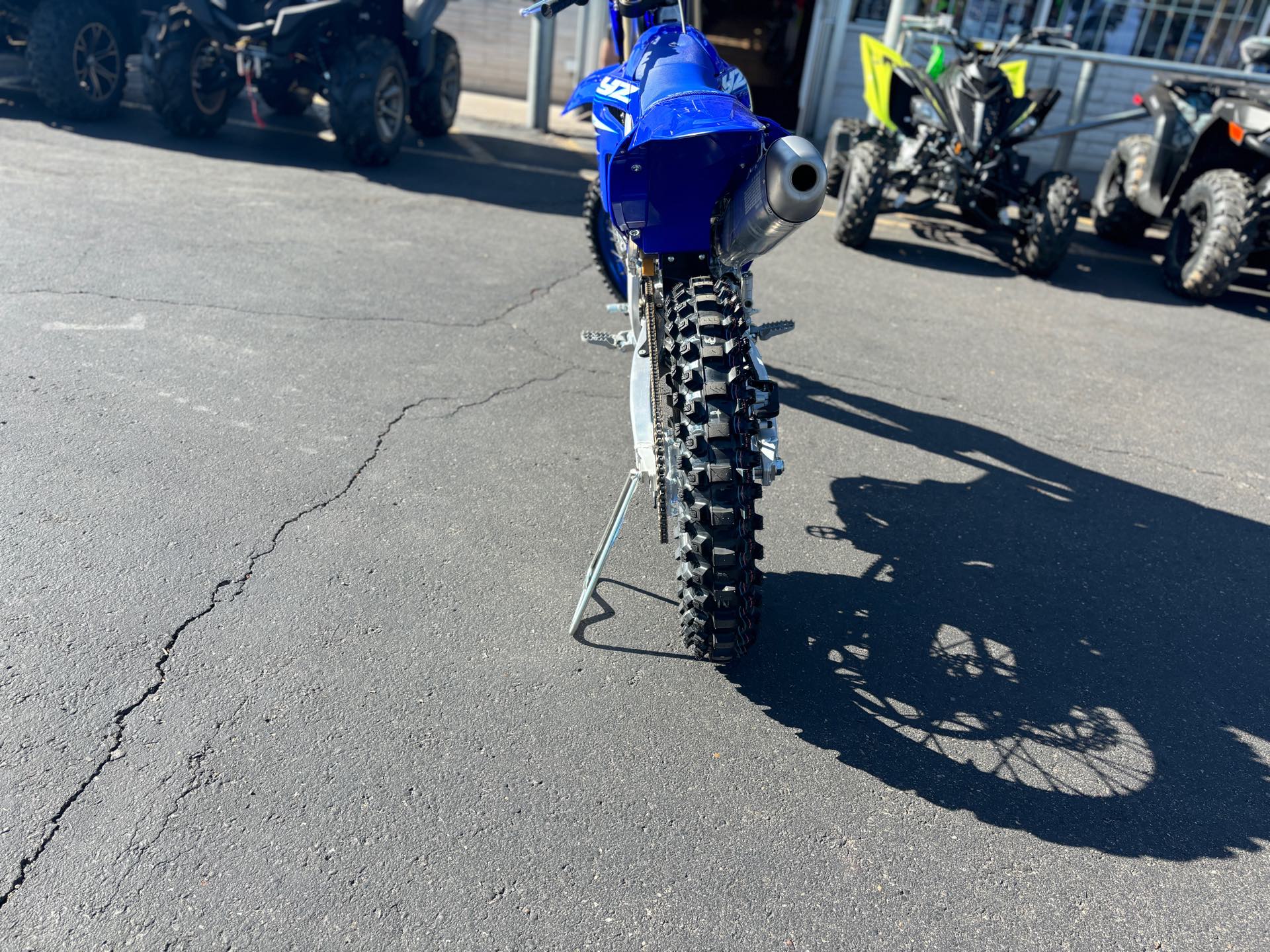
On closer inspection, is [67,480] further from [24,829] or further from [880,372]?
[880,372]

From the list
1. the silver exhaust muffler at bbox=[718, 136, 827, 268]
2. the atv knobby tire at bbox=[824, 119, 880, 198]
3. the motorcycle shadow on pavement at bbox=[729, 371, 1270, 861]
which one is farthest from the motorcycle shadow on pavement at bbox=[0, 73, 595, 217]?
the silver exhaust muffler at bbox=[718, 136, 827, 268]

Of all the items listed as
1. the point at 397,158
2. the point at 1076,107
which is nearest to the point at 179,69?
the point at 397,158

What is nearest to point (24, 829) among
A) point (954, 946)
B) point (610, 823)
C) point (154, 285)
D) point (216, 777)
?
point (216, 777)

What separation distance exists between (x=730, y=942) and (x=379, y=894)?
33.2 inches

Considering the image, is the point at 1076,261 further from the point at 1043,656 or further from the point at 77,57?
the point at 77,57

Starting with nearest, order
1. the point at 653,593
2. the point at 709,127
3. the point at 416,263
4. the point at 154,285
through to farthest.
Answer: the point at 709,127 < the point at 653,593 < the point at 154,285 < the point at 416,263

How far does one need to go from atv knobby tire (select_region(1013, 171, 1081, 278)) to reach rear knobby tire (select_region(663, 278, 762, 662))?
5.33 meters

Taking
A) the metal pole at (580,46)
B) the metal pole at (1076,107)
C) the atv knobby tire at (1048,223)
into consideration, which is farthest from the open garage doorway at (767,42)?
the atv knobby tire at (1048,223)

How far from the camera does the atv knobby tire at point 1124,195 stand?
8398 millimetres

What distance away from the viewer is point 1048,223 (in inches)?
287

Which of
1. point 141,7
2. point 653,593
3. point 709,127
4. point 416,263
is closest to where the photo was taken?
point 709,127

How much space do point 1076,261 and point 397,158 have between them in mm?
6222

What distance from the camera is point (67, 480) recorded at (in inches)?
144

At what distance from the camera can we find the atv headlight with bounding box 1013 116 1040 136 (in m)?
7.76
